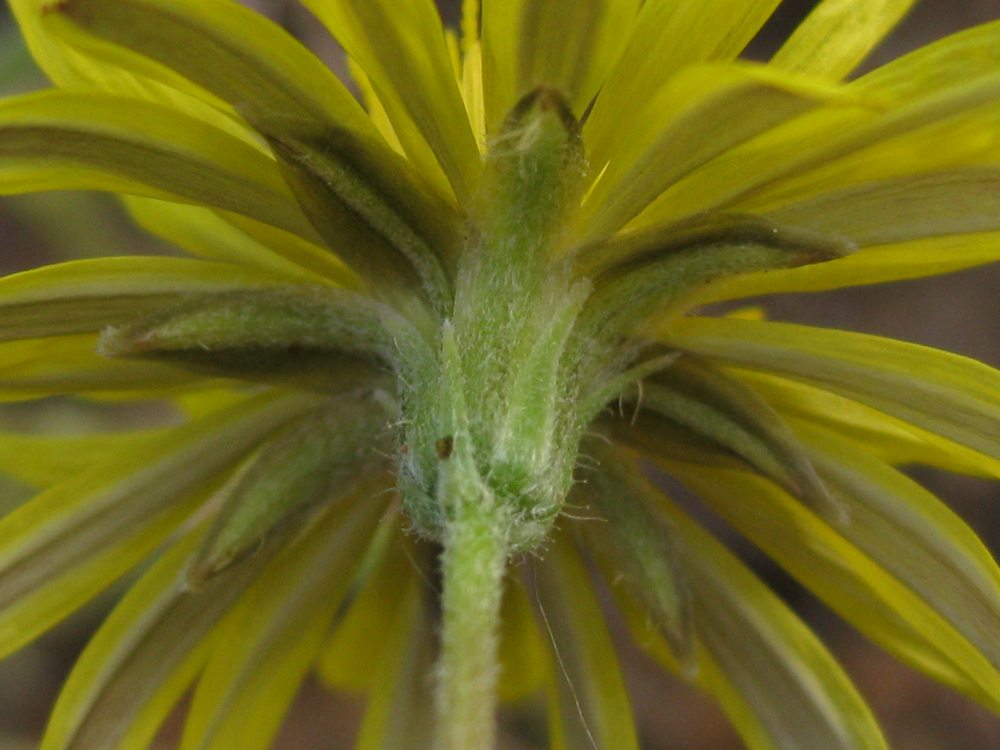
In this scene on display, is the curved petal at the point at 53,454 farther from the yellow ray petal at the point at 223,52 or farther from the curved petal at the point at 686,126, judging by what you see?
the curved petal at the point at 686,126

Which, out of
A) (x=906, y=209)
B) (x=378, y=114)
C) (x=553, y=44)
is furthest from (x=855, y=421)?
(x=378, y=114)

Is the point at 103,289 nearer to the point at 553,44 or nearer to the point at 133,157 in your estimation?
the point at 133,157

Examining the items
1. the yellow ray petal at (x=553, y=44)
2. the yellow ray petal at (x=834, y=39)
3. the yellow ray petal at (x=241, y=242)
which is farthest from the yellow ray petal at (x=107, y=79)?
the yellow ray petal at (x=834, y=39)

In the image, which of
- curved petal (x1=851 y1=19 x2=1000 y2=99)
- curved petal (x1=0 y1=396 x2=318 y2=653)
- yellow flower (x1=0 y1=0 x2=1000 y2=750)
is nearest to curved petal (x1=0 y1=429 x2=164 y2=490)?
yellow flower (x1=0 y1=0 x2=1000 y2=750)

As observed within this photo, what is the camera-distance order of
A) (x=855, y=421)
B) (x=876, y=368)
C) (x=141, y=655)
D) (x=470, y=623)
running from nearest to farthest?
1. (x=470, y=623)
2. (x=876, y=368)
3. (x=855, y=421)
4. (x=141, y=655)

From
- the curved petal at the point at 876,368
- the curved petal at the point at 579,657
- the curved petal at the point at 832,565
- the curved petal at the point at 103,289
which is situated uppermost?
the curved petal at the point at 876,368

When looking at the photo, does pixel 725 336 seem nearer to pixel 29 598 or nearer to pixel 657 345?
pixel 657 345
